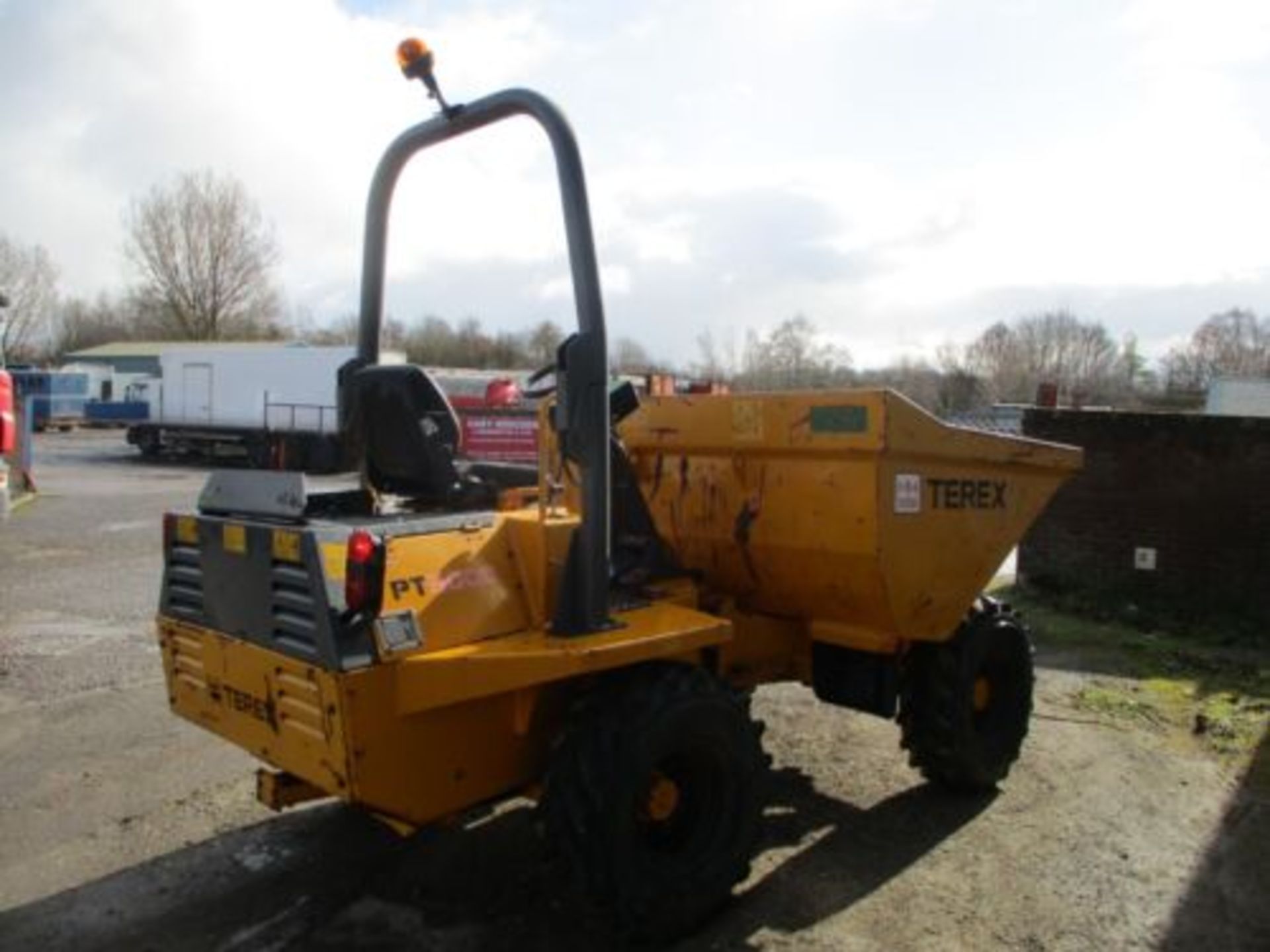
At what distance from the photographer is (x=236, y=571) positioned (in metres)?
3.78

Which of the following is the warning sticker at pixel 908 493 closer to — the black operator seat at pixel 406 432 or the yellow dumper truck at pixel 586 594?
the yellow dumper truck at pixel 586 594

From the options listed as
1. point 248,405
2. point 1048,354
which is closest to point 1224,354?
point 1048,354

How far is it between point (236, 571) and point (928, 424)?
261 cm

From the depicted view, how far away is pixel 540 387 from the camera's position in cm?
441

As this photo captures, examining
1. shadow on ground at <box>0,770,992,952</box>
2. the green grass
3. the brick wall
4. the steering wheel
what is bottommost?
shadow on ground at <box>0,770,992,952</box>

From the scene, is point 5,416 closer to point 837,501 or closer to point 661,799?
point 661,799

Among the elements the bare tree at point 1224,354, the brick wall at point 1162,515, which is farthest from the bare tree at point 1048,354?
the brick wall at point 1162,515

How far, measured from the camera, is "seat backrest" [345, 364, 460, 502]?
13.1ft

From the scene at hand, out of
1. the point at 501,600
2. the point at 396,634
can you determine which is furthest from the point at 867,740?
the point at 396,634

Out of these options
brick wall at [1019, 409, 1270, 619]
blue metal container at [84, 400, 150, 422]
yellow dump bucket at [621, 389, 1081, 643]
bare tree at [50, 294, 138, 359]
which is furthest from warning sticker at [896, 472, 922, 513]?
bare tree at [50, 294, 138, 359]

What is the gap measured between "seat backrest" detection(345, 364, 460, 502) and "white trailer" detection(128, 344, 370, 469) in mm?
23302

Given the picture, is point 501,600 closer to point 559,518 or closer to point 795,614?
point 559,518

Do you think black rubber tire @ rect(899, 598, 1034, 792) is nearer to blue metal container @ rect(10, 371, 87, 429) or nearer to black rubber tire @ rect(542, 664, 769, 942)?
black rubber tire @ rect(542, 664, 769, 942)

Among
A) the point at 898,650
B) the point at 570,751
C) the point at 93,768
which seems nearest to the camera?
the point at 570,751
